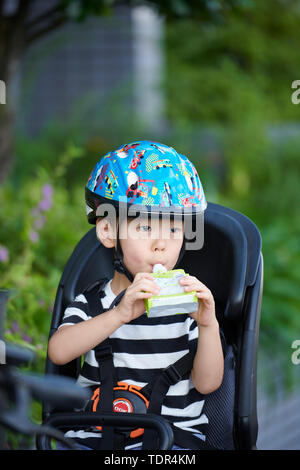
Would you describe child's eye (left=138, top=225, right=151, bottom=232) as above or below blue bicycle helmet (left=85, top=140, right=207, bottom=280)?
below

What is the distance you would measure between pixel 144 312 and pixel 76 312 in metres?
0.26

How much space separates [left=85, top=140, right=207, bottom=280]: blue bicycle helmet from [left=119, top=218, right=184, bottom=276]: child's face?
1.5 inches

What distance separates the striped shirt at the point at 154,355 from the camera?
6.48 ft

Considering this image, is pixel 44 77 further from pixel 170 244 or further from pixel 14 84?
pixel 170 244

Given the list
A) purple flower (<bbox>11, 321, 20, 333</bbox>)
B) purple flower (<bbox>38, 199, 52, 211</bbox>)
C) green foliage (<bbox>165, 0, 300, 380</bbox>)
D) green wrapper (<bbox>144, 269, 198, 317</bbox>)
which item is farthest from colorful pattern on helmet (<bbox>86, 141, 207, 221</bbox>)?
green foliage (<bbox>165, 0, 300, 380</bbox>)

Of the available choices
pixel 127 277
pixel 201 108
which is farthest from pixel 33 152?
pixel 201 108

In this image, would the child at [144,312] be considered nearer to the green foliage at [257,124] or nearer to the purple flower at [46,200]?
Result: the purple flower at [46,200]

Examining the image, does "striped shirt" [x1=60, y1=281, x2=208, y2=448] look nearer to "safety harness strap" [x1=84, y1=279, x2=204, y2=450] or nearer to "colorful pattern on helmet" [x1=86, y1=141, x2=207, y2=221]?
"safety harness strap" [x1=84, y1=279, x2=204, y2=450]

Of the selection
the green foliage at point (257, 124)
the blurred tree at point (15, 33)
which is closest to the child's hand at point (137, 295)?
the green foliage at point (257, 124)

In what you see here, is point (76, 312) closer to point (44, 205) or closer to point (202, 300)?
point (202, 300)

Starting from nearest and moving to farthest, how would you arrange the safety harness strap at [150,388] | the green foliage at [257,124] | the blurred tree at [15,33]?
1. the safety harness strap at [150,388]
2. the blurred tree at [15,33]
3. the green foliage at [257,124]

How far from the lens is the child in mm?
1905

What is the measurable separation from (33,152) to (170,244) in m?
5.16

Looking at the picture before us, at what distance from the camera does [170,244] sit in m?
1.95
